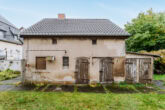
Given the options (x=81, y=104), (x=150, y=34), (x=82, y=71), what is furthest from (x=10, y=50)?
(x=150, y=34)

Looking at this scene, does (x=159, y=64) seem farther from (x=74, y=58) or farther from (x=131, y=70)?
(x=74, y=58)

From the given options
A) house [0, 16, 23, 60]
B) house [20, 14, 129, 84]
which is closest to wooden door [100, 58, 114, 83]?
house [20, 14, 129, 84]

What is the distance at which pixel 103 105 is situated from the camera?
4031 mm

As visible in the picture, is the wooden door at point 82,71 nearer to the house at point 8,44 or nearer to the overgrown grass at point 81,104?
the overgrown grass at point 81,104

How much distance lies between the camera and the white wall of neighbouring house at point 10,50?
13154 mm

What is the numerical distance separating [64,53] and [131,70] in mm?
5690

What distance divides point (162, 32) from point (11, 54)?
80.2ft

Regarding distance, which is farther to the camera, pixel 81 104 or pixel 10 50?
pixel 10 50

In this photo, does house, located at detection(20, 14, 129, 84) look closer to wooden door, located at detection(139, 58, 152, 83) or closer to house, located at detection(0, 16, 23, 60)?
wooden door, located at detection(139, 58, 152, 83)

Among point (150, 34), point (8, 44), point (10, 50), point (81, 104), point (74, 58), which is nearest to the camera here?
point (81, 104)

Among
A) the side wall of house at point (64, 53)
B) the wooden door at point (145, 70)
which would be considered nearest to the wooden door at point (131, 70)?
the wooden door at point (145, 70)

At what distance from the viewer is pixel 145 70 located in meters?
7.23

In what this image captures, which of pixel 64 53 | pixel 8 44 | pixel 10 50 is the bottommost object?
pixel 64 53

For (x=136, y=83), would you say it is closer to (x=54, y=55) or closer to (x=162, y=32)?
(x=54, y=55)
